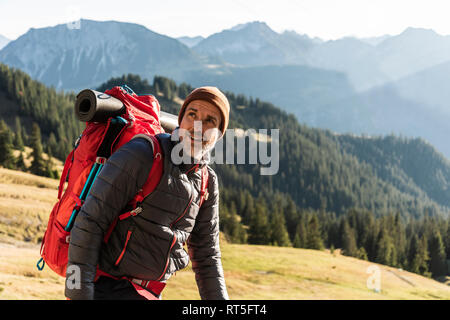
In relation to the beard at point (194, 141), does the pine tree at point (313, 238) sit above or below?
below

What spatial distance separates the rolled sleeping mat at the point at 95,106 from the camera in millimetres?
3275

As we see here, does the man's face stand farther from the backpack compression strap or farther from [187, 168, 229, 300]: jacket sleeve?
[187, 168, 229, 300]: jacket sleeve

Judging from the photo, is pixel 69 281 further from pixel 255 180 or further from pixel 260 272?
pixel 255 180

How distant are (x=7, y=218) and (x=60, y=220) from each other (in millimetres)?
31369

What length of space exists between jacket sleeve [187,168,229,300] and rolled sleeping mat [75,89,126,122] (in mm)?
1136

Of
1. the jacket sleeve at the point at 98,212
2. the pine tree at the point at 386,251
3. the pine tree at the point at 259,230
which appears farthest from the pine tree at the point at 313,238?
the jacket sleeve at the point at 98,212

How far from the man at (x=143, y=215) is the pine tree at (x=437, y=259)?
4135 inches

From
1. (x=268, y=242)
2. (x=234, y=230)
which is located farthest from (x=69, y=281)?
(x=268, y=242)

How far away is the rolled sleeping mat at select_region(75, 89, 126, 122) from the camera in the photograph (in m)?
3.28

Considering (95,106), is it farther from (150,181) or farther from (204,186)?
(204,186)

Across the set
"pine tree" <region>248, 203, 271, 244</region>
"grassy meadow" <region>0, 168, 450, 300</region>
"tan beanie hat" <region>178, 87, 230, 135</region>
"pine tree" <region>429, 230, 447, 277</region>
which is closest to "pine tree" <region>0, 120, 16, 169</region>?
"grassy meadow" <region>0, 168, 450, 300</region>

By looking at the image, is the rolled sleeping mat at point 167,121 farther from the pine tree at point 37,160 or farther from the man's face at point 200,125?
the pine tree at point 37,160
